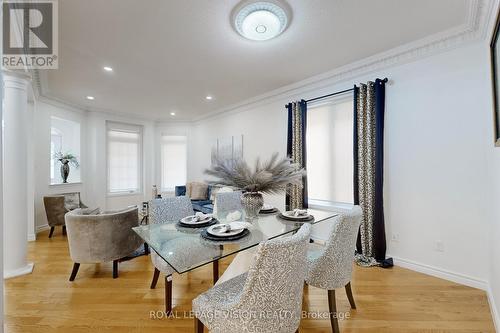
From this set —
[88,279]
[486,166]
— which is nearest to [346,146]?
[486,166]

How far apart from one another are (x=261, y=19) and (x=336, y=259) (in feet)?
7.03

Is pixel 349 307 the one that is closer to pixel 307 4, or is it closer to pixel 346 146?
pixel 346 146

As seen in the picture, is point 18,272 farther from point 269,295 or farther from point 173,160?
point 173,160

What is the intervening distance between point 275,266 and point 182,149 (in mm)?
6183

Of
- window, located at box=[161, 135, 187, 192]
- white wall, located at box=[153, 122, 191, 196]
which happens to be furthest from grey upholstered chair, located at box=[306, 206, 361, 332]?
window, located at box=[161, 135, 187, 192]

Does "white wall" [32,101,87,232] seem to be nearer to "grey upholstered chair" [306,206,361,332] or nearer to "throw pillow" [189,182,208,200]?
"throw pillow" [189,182,208,200]

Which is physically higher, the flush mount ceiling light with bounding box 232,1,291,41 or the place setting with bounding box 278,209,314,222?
the flush mount ceiling light with bounding box 232,1,291,41

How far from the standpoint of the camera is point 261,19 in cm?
→ 209

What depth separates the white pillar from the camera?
265 centimetres

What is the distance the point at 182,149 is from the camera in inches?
268

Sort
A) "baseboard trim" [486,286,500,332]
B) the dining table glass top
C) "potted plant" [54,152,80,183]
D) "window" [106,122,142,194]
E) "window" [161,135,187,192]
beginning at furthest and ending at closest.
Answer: "window" [161,135,187,192], "window" [106,122,142,194], "potted plant" [54,152,80,183], "baseboard trim" [486,286,500,332], the dining table glass top

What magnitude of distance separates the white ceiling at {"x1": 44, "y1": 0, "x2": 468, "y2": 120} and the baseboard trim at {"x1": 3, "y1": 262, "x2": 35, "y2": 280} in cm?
260

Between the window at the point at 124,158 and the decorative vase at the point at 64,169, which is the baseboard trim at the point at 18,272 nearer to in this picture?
the decorative vase at the point at 64,169

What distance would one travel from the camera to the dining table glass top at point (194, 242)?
4.33 ft
